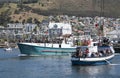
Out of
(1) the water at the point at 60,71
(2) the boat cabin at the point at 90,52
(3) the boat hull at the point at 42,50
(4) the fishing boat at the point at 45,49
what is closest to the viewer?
(1) the water at the point at 60,71

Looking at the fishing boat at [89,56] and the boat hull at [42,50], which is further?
the boat hull at [42,50]

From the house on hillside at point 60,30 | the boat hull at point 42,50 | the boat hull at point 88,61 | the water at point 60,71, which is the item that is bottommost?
the water at point 60,71

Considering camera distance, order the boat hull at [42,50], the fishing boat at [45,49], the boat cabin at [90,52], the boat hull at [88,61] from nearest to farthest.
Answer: the boat hull at [88,61]
the boat cabin at [90,52]
the fishing boat at [45,49]
the boat hull at [42,50]

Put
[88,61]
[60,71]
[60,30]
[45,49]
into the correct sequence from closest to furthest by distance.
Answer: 1. [60,71]
2. [88,61]
3. [45,49]
4. [60,30]

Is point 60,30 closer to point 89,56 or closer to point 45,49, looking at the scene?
point 45,49

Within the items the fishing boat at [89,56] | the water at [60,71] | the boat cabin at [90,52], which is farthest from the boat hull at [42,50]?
the fishing boat at [89,56]

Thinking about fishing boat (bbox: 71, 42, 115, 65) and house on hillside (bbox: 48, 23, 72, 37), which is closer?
fishing boat (bbox: 71, 42, 115, 65)

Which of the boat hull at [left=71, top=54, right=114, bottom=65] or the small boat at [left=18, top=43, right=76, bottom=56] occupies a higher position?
the small boat at [left=18, top=43, right=76, bottom=56]

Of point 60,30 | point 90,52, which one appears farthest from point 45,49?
point 60,30

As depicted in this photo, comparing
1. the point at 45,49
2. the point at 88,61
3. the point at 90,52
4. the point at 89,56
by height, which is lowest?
Result: the point at 88,61

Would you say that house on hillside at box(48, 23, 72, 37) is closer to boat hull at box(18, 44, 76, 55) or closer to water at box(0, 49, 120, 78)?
boat hull at box(18, 44, 76, 55)

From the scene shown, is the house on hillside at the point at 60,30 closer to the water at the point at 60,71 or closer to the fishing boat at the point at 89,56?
the fishing boat at the point at 89,56

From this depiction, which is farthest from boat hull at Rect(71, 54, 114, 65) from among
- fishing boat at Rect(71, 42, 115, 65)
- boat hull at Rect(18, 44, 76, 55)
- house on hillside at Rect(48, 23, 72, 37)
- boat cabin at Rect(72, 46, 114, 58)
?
house on hillside at Rect(48, 23, 72, 37)

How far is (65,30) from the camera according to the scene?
182875mm
